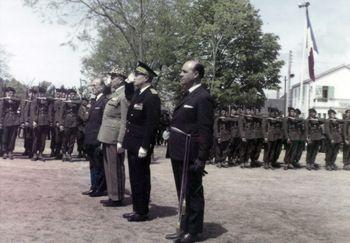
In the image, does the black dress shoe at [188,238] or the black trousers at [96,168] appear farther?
the black trousers at [96,168]

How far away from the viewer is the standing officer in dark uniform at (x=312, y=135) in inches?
653

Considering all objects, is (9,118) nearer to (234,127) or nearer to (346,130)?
(234,127)

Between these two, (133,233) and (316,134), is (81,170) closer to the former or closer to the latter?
(133,233)

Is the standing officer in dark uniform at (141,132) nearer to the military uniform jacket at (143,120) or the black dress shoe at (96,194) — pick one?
the military uniform jacket at (143,120)

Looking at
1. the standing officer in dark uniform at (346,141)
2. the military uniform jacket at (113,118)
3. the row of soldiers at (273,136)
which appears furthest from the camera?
the standing officer in dark uniform at (346,141)

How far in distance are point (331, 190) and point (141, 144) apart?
5986 millimetres

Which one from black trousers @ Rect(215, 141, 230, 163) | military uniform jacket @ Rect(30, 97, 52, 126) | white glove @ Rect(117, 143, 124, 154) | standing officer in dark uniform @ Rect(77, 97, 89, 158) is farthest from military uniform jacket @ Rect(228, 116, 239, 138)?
white glove @ Rect(117, 143, 124, 154)

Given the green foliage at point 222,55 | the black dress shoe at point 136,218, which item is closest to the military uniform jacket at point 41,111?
the black dress shoe at point 136,218

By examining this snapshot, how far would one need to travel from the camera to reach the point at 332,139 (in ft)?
55.3

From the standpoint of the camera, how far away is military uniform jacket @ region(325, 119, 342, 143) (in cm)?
1686

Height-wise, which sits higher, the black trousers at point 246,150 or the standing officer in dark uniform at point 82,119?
the standing officer in dark uniform at point 82,119

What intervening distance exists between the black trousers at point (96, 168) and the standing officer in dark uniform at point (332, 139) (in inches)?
387

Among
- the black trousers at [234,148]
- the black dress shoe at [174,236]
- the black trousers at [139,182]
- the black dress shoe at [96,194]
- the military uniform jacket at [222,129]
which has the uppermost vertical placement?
the military uniform jacket at [222,129]

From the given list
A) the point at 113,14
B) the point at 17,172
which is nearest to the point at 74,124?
the point at 17,172
